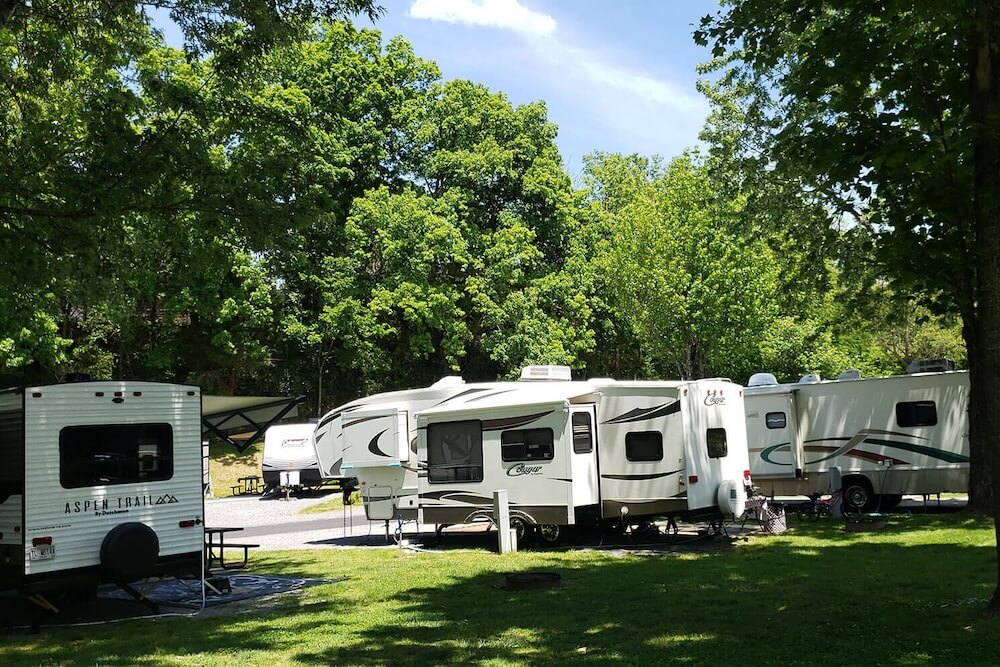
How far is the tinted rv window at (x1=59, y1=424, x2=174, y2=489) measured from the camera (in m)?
10.0

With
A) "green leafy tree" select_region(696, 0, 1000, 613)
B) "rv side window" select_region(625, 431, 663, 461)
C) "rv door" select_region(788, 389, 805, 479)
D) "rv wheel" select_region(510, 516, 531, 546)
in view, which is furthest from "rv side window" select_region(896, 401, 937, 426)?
"green leafy tree" select_region(696, 0, 1000, 613)

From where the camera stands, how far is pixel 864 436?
18719 mm

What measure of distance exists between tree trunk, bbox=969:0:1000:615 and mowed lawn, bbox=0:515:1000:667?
1.31 meters

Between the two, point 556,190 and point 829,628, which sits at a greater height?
point 556,190

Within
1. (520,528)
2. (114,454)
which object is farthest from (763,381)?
(114,454)

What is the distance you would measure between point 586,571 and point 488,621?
3428 mm

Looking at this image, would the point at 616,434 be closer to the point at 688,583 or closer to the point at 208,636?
the point at 688,583

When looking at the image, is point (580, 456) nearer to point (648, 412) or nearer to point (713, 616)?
point (648, 412)

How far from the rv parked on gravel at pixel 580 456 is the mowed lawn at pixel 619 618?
1717mm

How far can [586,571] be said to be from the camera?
12.2 metres

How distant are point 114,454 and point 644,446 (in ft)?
27.1

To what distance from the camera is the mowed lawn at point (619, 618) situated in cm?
736

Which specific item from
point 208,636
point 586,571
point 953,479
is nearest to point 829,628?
point 586,571

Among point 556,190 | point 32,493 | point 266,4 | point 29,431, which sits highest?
point 556,190
